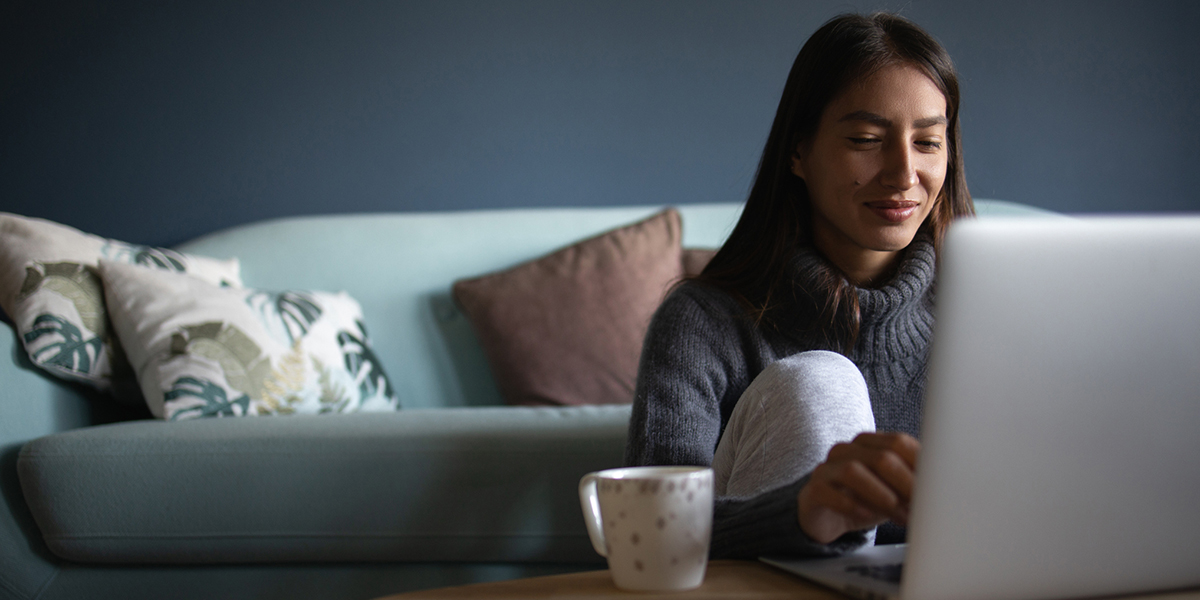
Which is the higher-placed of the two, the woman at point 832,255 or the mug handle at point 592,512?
the woman at point 832,255

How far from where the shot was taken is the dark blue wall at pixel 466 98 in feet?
7.29

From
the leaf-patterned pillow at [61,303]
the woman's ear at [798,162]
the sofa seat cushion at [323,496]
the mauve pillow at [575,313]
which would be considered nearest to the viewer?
the woman's ear at [798,162]

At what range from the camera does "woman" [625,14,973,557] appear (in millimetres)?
1001

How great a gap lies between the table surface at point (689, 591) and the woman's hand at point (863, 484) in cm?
5

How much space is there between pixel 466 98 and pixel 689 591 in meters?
1.91

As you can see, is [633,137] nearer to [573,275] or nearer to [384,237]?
[573,275]

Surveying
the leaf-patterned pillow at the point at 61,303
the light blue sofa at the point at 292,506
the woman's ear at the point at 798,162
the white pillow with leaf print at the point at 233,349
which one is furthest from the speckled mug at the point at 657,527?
the leaf-patterned pillow at the point at 61,303

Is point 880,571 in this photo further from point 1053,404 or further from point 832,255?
point 832,255

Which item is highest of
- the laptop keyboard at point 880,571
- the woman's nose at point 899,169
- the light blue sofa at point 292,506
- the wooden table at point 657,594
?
the woman's nose at point 899,169

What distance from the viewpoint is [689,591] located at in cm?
53

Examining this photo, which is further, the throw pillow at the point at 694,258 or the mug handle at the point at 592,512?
the throw pillow at the point at 694,258

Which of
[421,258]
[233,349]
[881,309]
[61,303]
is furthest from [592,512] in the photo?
[421,258]

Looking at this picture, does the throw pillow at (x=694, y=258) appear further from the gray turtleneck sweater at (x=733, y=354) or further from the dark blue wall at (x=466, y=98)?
the gray turtleneck sweater at (x=733, y=354)

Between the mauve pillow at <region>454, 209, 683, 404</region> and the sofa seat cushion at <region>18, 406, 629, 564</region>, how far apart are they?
1.61 ft
